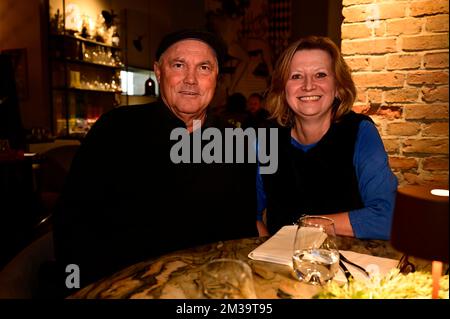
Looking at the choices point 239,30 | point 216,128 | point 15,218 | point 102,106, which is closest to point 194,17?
→ point 239,30

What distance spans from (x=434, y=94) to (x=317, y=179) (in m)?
0.94

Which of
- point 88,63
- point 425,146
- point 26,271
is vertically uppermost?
point 88,63

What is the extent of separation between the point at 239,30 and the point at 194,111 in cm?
530

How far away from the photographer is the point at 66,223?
4.73 ft

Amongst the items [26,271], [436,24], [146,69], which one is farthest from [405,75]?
[146,69]

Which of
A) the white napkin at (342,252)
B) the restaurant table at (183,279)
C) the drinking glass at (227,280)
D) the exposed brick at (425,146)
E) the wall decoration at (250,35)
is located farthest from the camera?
the wall decoration at (250,35)

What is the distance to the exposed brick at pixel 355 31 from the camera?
2.14m

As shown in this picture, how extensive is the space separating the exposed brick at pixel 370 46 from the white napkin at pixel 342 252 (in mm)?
1444

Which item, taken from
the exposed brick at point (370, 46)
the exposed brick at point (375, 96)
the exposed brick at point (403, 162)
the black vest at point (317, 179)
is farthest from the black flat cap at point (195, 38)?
the exposed brick at point (403, 162)

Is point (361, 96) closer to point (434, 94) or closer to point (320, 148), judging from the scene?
point (434, 94)

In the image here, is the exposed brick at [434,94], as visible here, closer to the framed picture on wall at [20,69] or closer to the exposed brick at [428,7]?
the exposed brick at [428,7]

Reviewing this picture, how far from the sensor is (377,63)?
2139mm

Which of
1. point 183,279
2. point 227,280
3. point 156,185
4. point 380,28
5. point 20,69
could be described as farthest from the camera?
point 20,69
